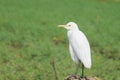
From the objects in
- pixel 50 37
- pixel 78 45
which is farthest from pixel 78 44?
pixel 50 37

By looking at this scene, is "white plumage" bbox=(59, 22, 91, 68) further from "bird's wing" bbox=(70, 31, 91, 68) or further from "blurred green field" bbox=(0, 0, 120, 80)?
"blurred green field" bbox=(0, 0, 120, 80)

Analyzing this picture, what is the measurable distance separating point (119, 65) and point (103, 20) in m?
9.36

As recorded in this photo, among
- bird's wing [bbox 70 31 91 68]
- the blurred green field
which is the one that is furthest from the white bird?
the blurred green field

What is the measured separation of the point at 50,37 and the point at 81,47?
10.3 m

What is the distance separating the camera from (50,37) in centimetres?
1936

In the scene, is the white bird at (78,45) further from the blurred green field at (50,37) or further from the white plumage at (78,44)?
the blurred green field at (50,37)

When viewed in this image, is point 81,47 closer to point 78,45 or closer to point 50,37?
point 78,45

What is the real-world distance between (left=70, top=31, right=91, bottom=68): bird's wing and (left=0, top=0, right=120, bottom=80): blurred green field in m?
3.99

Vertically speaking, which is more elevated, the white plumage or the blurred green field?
the white plumage

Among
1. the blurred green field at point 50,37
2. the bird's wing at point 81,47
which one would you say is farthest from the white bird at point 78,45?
the blurred green field at point 50,37

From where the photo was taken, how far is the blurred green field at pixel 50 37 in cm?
1411

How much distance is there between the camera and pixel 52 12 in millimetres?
25641

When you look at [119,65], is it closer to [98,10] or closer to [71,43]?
[71,43]

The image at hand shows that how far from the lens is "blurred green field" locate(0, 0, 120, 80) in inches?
556
